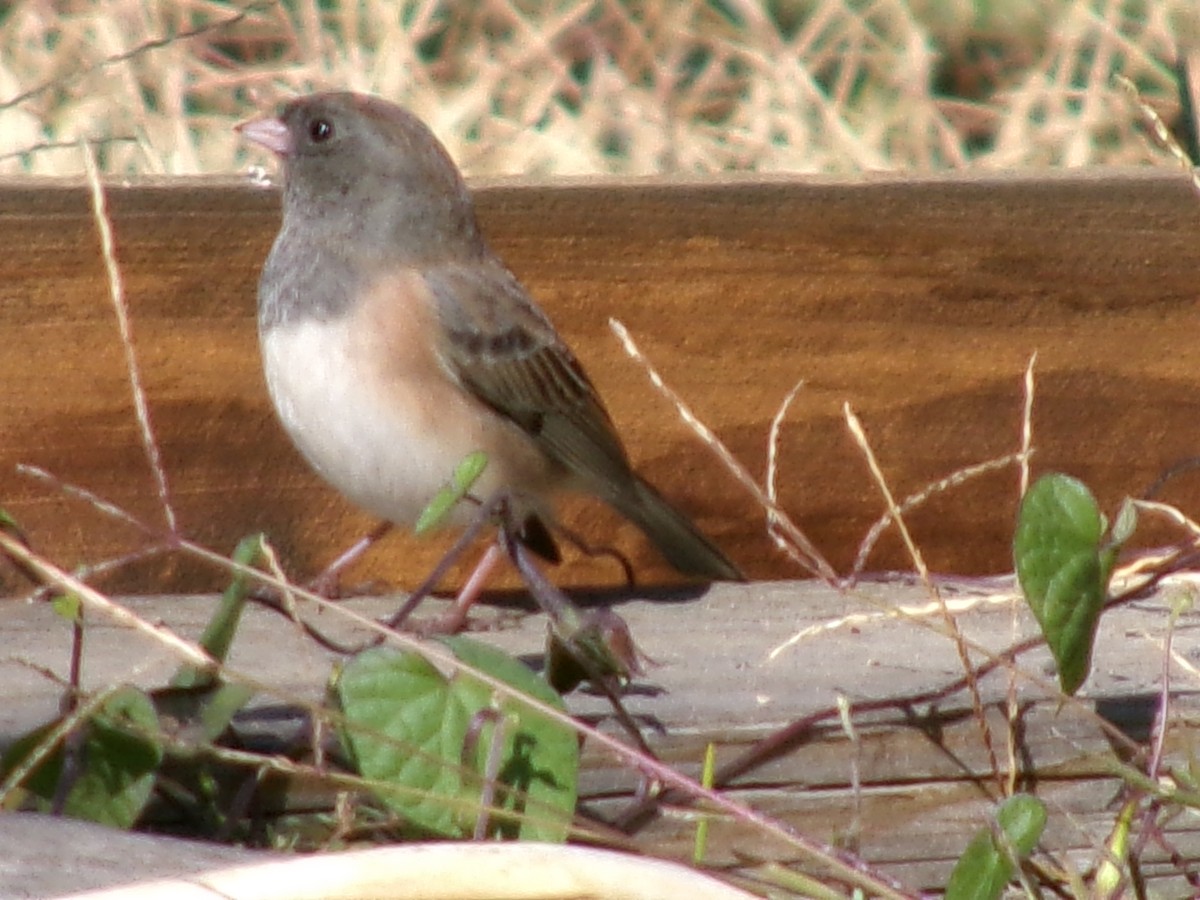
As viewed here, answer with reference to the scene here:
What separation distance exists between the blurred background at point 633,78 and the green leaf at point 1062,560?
1.19m

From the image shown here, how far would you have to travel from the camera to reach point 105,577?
2.19m

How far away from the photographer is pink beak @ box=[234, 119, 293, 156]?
2.63 m

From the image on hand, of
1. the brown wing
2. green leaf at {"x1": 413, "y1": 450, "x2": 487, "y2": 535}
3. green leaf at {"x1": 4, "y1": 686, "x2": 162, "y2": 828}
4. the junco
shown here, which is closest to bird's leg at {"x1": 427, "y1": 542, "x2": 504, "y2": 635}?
the junco

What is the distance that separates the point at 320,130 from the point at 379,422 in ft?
1.55

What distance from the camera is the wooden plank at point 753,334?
6.83 ft

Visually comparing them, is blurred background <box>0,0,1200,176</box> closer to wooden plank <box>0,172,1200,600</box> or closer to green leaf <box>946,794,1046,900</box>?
wooden plank <box>0,172,1200,600</box>

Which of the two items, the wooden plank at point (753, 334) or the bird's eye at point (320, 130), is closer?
the wooden plank at point (753, 334)

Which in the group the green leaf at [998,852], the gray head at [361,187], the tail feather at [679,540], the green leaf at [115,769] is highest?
the gray head at [361,187]

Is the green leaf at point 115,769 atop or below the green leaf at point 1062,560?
below

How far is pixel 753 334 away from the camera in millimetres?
2201

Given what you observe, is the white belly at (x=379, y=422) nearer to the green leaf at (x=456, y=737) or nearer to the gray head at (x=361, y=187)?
the gray head at (x=361, y=187)

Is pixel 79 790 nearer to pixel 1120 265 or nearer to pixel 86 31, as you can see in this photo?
pixel 1120 265

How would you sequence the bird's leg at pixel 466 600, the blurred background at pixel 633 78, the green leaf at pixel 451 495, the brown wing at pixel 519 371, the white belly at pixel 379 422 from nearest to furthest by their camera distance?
the green leaf at pixel 451 495
the bird's leg at pixel 466 600
the white belly at pixel 379 422
the brown wing at pixel 519 371
the blurred background at pixel 633 78

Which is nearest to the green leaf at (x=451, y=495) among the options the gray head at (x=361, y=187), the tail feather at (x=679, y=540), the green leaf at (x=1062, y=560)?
the green leaf at (x=1062, y=560)
